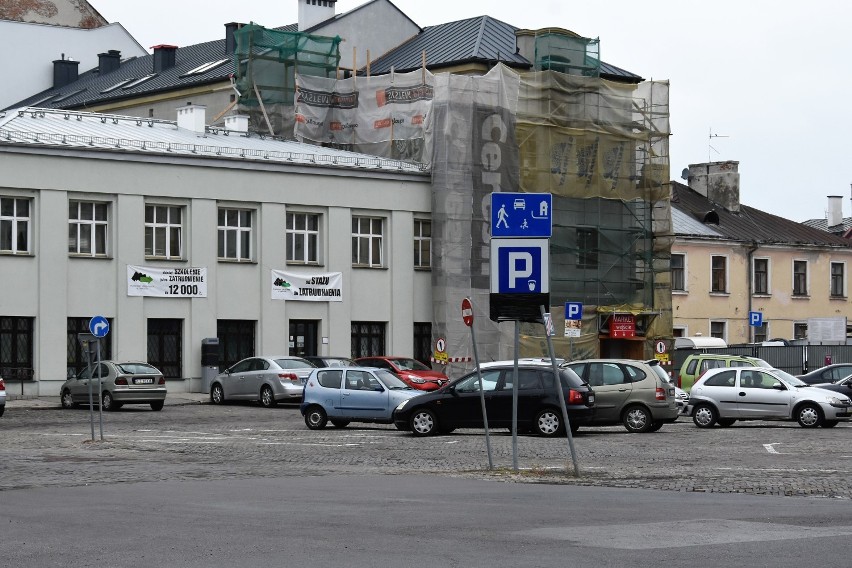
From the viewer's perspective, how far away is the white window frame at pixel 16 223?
152ft

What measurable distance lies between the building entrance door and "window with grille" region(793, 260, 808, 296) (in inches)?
1054

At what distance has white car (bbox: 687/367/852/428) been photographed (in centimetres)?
3356

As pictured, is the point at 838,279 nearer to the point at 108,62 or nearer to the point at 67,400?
the point at 108,62

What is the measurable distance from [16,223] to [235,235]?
7.47m

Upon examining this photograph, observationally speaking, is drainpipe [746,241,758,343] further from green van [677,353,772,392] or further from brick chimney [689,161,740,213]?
green van [677,353,772,392]

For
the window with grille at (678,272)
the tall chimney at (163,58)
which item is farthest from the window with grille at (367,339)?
the tall chimney at (163,58)

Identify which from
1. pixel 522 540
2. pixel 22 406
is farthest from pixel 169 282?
pixel 522 540

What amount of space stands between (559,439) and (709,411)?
6620mm

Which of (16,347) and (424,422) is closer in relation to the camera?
(424,422)

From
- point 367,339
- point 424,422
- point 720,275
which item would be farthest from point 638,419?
point 720,275

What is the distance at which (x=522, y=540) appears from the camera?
12273 millimetres

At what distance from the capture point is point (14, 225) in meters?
46.3

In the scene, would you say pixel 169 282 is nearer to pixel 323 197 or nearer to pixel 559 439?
pixel 323 197

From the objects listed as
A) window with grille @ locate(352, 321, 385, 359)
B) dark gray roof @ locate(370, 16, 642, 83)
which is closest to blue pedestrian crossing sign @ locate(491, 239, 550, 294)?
window with grille @ locate(352, 321, 385, 359)
